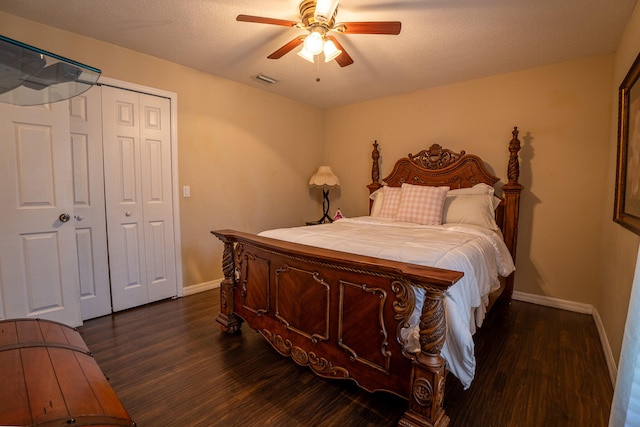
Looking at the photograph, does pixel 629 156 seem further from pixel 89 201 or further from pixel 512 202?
pixel 89 201

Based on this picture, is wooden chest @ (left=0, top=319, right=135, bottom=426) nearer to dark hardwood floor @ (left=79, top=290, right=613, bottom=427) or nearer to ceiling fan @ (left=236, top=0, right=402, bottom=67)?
dark hardwood floor @ (left=79, top=290, right=613, bottom=427)

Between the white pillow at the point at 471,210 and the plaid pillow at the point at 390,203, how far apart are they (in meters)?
0.50

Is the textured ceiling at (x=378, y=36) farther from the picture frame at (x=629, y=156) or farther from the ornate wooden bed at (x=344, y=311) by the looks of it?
the ornate wooden bed at (x=344, y=311)

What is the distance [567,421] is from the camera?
4.86ft

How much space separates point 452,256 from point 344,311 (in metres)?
0.68

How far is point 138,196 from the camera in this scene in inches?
112

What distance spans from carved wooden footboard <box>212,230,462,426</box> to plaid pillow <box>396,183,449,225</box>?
1555mm

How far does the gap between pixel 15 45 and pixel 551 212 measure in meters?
3.92

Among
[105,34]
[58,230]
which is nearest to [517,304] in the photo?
[58,230]

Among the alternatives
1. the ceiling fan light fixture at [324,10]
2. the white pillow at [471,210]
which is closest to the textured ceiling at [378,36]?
the ceiling fan light fixture at [324,10]

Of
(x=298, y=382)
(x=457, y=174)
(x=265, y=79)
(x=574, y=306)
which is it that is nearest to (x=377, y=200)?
(x=457, y=174)

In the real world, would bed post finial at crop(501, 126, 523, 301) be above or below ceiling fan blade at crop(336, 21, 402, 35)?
below

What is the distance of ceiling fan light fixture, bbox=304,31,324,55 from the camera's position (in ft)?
6.33

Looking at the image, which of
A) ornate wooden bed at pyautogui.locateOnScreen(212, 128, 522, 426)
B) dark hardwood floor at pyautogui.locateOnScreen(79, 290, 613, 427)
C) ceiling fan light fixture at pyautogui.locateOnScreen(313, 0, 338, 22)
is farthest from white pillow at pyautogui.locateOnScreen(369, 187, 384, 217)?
ceiling fan light fixture at pyautogui.locateOnScreen(313, 0, 338, 22)
